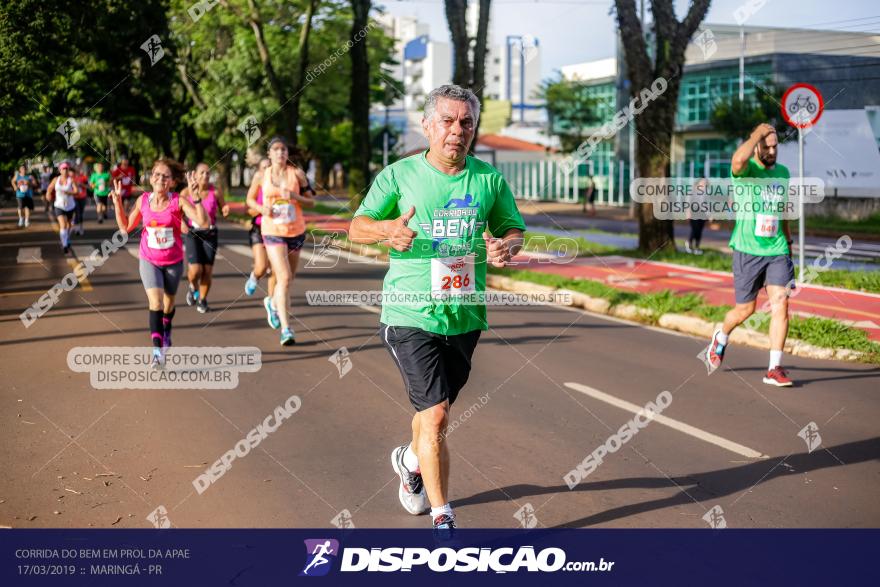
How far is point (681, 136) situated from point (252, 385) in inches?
1607

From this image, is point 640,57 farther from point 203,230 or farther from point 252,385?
point 252,385

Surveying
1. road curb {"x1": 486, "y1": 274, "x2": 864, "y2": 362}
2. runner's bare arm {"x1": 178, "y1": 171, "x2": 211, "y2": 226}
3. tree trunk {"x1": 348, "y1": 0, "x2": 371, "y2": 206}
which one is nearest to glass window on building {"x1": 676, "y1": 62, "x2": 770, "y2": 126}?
tree trunk {"x1": 348, "y1": 0, "x2": 371, "y2": 206}

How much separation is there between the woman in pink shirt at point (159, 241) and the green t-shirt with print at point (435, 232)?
4360 mm

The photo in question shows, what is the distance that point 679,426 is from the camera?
6727 mm

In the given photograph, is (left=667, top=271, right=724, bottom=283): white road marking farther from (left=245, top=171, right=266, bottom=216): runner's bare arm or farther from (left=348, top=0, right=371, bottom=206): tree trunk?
(left=348, top=0, right=371, bottom=206): tree trunk

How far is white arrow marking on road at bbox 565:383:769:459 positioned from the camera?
20.0 feet

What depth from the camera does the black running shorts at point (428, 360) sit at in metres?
4.52

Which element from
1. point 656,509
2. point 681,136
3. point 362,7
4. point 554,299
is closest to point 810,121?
point 554,299

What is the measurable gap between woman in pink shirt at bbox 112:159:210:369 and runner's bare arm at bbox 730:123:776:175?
187 inches

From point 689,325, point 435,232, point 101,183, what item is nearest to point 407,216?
point 435,232

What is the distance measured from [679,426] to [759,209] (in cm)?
221

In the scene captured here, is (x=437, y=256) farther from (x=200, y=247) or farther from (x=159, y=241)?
(x=200, y=247)

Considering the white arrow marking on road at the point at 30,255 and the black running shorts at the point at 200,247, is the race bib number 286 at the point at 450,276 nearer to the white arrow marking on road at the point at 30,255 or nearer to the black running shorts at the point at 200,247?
the black running shorts at the point at 200,247

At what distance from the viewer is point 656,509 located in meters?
4.98
